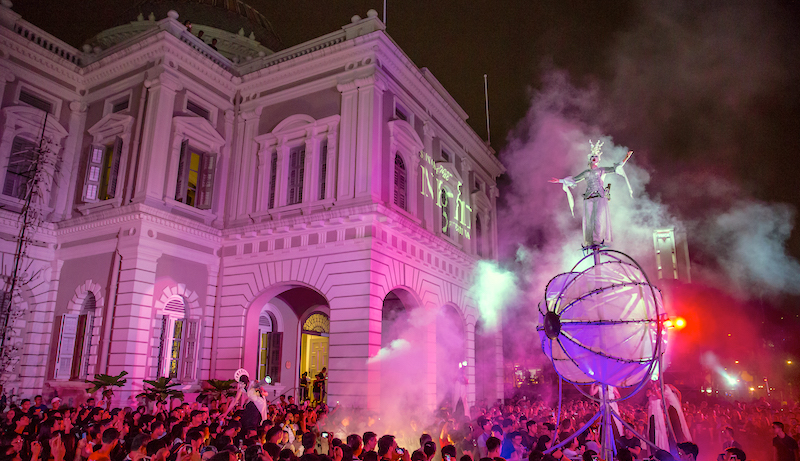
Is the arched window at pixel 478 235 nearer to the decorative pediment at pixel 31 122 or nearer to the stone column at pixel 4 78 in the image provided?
the decorative pediment at pixel 31 122

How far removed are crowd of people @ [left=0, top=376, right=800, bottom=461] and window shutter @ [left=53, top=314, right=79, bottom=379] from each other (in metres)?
3.76

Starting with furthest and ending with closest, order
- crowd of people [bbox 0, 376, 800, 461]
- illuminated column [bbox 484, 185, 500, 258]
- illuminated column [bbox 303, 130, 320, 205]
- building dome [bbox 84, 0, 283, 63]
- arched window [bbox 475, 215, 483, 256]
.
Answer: illuminated column [bbox 484, 185, 500, 258]
arched window [bbox 475, 215, 483, 256]
building dome [bbox 84, 0, 283, 63]
illuminated column [bbox 303, 130, 320, 205]
crowd of people [bbox 0, 376, 800, 461]

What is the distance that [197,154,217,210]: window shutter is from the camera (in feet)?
65.8

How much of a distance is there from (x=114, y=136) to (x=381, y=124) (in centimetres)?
998

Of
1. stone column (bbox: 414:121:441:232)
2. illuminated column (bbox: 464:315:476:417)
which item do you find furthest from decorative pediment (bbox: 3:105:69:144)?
illuminated column (bbox: 464:315:476:417)

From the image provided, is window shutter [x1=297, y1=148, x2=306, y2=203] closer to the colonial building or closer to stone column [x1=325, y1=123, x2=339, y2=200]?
the colonial building

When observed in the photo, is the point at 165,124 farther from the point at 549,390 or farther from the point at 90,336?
the point at 549,390

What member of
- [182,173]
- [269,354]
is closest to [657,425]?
[269,354]

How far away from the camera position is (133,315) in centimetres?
1731

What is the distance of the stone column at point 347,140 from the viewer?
735 inches

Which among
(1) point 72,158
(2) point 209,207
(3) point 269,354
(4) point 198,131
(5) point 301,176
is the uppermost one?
(4) point 198,131

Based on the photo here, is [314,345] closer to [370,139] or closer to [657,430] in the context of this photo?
[370,139]

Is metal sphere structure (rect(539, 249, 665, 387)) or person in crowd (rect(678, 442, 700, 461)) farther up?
metal sphere structure (rect(539, 249, 665, 387))

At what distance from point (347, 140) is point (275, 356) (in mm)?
9064
